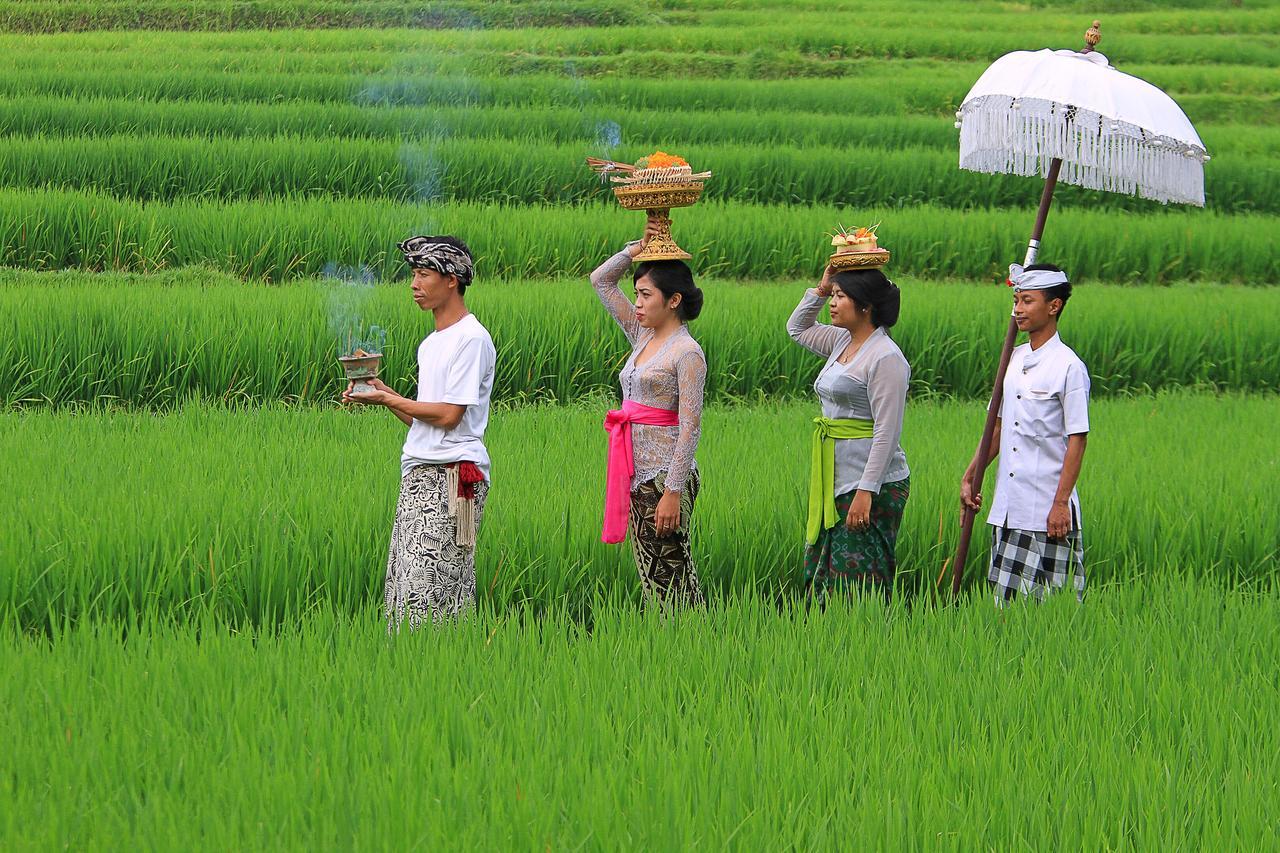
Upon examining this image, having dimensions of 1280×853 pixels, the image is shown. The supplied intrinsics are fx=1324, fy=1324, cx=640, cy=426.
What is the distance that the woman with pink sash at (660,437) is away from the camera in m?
3.71

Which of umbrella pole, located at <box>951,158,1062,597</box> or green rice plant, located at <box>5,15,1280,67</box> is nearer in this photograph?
umbrella pole, located at <box>951,158,1062,597</box>

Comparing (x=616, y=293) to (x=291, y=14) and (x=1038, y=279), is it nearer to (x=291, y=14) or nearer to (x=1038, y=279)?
(x=1038, y=279)

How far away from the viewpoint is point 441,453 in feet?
11.7

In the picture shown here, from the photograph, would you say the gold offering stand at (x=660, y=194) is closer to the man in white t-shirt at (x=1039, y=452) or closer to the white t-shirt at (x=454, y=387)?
the white t-shirt at (x=454, y=387)

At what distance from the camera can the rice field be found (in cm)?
243

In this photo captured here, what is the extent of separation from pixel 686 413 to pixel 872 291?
661 mm

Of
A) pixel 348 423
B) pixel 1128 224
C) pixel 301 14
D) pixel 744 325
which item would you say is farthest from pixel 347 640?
pixel 301 14

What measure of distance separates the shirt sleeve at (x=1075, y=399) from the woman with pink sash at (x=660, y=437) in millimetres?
1068

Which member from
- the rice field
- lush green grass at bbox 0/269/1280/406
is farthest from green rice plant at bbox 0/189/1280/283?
lush green grass at bbox 0/269/1280/406

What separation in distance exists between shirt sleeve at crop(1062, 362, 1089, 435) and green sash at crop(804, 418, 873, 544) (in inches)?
22.4

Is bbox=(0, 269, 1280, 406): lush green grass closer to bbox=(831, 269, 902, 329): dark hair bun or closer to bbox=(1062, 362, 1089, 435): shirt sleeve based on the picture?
bbox=(831, 269, 902, 329): dark hair bun

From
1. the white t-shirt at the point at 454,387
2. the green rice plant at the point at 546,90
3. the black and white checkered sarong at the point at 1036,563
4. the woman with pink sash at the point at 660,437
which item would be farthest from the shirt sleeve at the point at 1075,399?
the green rice plant at the point at 546,90

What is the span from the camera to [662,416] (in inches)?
149

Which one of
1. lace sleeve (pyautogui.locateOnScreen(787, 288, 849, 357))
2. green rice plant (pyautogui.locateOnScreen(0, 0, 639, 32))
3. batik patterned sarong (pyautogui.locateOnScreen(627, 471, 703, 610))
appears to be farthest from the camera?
green rice plant (pyautogui.locateOnScreen(0, 0, 639, 32))
